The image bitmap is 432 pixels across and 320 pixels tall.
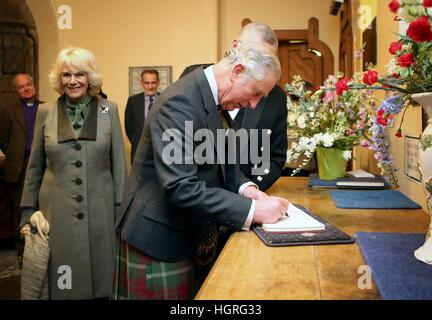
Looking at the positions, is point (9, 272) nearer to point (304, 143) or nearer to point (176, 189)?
point (304, 143)

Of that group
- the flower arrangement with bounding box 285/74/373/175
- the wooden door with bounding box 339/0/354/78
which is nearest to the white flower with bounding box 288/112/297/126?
the flower arrangement with bounding box 285/74/373/175

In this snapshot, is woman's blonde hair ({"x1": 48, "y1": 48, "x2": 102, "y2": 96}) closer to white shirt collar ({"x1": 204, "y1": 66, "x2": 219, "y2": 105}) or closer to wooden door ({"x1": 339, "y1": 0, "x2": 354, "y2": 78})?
white shirt collar ({"x1": 204, "y1": 66, "x2": 219, "y2": 105})

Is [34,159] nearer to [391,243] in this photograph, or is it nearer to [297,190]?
[297,190]

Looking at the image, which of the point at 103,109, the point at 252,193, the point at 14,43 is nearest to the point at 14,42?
the point at 14,43

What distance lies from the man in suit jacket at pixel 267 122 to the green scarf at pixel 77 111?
505mm

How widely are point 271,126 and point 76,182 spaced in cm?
92

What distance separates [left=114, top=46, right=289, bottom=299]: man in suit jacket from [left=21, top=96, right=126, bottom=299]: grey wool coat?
27.4 inches

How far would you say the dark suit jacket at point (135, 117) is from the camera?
4609 millimetres

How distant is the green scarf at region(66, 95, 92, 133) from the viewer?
86.0 inches

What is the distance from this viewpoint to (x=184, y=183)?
1.24m

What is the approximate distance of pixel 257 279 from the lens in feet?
3.16

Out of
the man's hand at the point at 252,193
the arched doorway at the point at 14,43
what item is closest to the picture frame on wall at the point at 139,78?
the arched doorway at the point at 14,43
